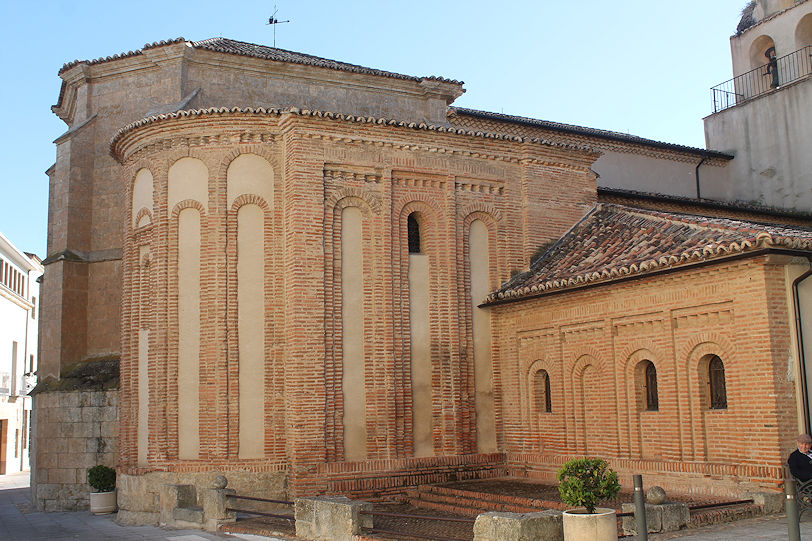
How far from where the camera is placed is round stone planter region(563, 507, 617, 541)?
26.9ft

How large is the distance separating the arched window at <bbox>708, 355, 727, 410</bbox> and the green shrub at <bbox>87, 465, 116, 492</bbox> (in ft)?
37.0

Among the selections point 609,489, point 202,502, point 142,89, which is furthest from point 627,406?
point 142,89

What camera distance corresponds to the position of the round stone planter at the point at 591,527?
8.20 meters

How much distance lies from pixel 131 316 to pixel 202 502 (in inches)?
162

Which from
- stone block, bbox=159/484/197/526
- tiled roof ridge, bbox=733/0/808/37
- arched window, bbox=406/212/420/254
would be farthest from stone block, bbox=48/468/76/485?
tiled roof ridge, bbox=733/0/808/37

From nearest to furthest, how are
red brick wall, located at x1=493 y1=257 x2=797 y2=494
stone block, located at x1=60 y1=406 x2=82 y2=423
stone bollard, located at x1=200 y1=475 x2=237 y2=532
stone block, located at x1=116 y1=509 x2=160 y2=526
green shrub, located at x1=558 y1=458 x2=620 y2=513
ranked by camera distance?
green shrub, located at x1=558 y1=458 x2=620 y2=513
red brick wall, located at x1=493 y1=257 x2=797 y2=494
stone bollard, located at x1=200 y1=475 x2=237 y2=532
stone block, located at x1=116 y1=509 x2=160 y2=526
stone block, located at x1=60 y1=406 x2=82 y2=423

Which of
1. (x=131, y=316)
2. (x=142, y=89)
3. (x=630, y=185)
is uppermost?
(x=142, y=89)

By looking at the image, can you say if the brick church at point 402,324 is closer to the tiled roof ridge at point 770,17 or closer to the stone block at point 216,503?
the stone block at point 216,503

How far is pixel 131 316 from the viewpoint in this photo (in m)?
15.4

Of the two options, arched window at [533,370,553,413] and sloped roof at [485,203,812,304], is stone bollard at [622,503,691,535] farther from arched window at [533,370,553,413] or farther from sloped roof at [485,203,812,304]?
arched window at [533,370,553,413]

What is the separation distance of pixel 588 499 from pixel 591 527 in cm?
31

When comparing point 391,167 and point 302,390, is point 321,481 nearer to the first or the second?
point 302,390

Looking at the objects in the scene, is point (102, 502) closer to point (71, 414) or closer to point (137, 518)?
point (137, 518)

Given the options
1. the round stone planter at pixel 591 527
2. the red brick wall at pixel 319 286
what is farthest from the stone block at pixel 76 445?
the round stone planter at pixel 591 527
